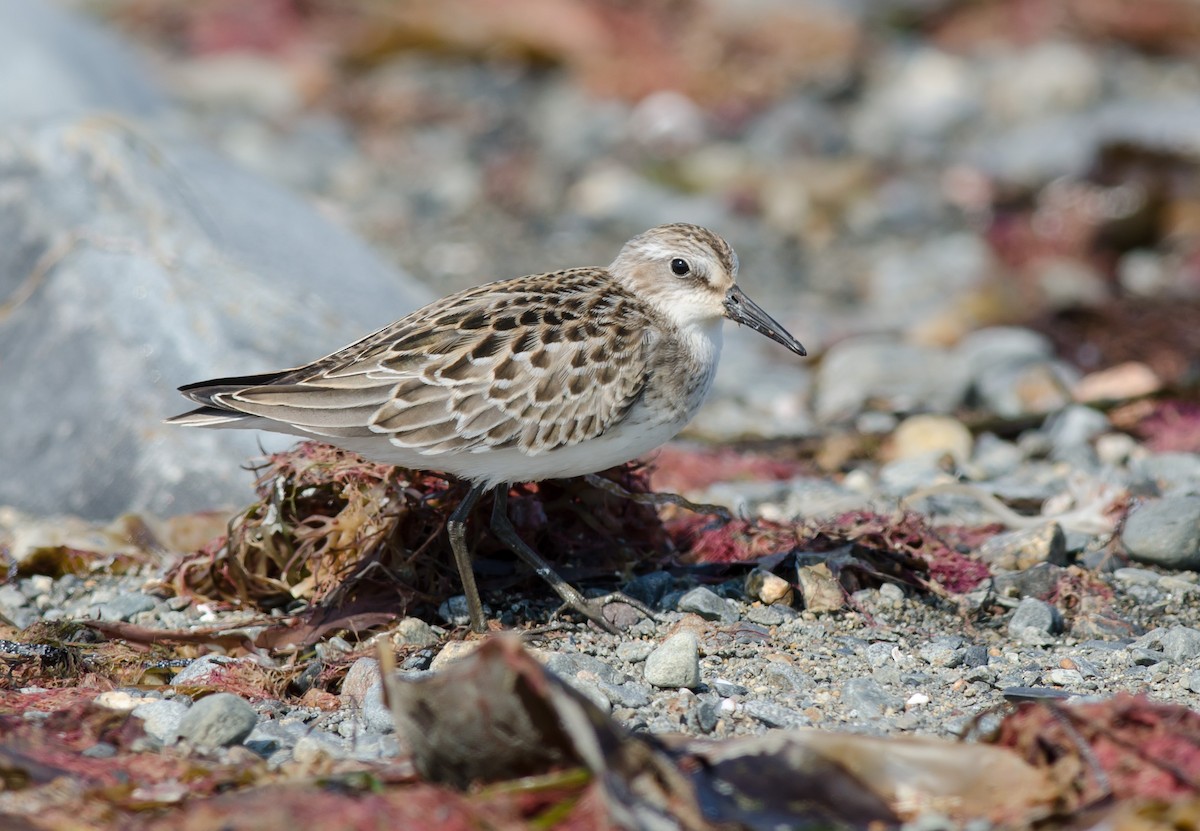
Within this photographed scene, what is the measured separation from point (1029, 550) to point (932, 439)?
85.9 inches

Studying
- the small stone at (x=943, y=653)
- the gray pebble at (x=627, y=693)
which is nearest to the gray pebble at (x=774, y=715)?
the gray pebble at (x=627, y=693)

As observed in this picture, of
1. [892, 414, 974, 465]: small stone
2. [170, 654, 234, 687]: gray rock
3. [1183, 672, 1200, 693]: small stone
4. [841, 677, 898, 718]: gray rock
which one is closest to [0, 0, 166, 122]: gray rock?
[892, 414, 974, 465]: small stone

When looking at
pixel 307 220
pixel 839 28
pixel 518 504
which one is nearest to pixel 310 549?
pixel 518 504

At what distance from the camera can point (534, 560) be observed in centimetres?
600

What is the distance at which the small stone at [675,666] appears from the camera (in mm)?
5133

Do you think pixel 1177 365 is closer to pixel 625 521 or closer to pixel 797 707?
pixel 625 521

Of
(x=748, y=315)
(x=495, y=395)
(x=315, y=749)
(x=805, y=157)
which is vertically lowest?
(x=315, y=749)

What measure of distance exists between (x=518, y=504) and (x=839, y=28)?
1163cm

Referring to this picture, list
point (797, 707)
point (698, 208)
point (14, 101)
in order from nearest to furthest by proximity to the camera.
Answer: point (797, 707) < point (14, 101) < point (698, 208)

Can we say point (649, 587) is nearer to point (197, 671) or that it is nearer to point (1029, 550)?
point (1029, 550)

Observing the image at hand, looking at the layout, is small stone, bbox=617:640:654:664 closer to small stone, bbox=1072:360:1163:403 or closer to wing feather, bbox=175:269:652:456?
wing feather, bbox=175:269:652:456

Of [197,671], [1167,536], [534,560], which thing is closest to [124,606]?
[197,671]

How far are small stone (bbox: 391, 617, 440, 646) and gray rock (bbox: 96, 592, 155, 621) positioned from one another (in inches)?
45.8

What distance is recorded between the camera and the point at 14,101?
471 inches
